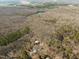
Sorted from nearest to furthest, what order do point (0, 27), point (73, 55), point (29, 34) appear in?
1. point (73, 55)
2. point (29, 34)
3. point (0, 27)

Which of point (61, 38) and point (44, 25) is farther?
point (44, 25)

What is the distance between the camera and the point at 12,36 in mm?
14469

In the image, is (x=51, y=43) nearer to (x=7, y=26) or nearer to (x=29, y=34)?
(x=29, y=34)

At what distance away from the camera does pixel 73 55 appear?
11828 mm

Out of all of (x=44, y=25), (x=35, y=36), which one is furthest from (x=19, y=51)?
(x=44, y=25)

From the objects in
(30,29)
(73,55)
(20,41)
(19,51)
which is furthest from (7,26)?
(73,55)

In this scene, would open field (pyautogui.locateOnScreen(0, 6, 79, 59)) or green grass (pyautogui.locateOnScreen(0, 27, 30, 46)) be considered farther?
green grass (pyautogui.locateOnScreen(0, 27, 30, 46))

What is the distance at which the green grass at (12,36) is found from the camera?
1385 centimetres

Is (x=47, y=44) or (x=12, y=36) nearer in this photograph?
(x=47, y=44)

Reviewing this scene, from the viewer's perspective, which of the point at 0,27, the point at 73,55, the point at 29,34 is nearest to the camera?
the point at 73,55

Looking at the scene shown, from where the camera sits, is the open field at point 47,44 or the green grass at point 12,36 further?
the green grass at point 12,36

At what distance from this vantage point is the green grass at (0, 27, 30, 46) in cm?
1385

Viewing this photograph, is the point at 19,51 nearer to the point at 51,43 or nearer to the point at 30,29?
the point at 51,43

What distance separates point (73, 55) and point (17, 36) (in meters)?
4.22
